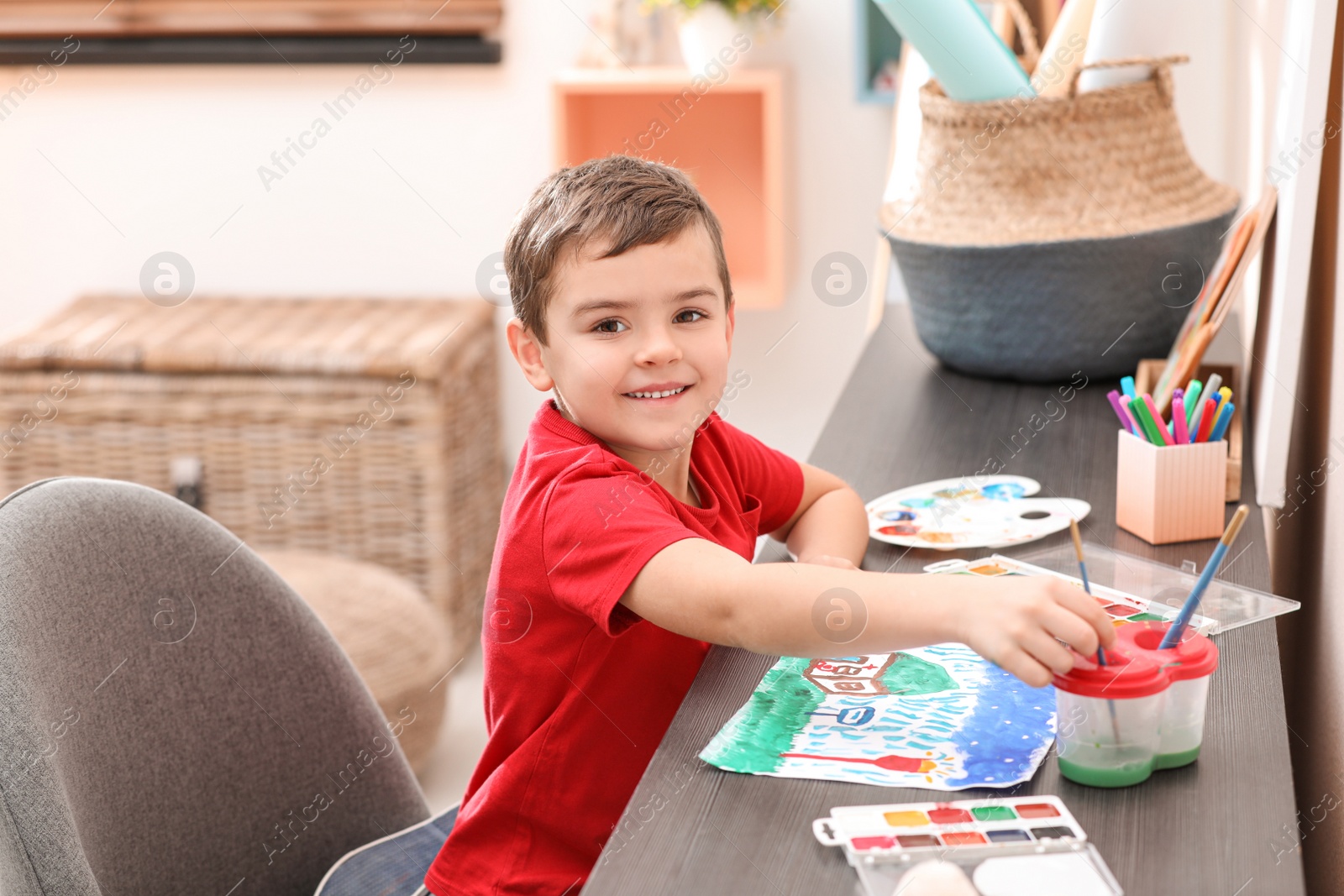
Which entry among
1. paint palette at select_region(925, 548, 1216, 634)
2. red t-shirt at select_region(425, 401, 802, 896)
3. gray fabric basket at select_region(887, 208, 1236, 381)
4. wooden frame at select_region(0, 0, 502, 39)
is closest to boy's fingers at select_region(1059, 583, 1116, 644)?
paint palette at select_region(925, 548, 1216, 634)

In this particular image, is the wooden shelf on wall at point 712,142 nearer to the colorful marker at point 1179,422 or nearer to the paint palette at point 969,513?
the paint palette at point 969,513

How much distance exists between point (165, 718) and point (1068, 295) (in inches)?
35.8

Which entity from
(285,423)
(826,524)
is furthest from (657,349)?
(285,423)

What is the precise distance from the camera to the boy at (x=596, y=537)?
0.78 m

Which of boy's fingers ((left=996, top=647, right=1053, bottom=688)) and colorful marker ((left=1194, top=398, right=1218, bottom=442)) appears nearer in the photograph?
boy's fingers ((left=996, top=647, right=1053, bottom=688))

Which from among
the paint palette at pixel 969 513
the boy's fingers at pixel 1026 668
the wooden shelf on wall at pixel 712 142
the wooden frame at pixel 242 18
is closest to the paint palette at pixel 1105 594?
the paint palette at pixel 969 513

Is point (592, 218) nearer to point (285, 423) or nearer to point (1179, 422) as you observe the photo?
point (1179, 422)

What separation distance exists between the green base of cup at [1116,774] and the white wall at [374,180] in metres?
1.87

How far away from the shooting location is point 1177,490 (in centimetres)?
95

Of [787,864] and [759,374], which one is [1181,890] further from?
[759,374]

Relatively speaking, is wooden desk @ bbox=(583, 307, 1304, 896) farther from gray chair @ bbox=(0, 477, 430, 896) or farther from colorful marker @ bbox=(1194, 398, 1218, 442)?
gray chair @ bbox=(0, 477, 430, 896)

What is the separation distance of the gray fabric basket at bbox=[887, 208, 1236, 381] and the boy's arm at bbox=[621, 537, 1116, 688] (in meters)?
0.61

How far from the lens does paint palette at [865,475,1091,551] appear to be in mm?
987

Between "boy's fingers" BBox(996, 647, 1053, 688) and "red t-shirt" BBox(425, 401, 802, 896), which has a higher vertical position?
"boy's fingers" BBox(996, 647, 1053, 688)
